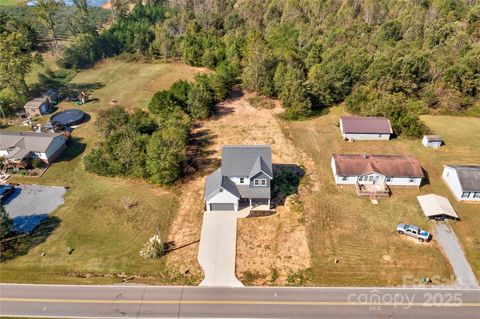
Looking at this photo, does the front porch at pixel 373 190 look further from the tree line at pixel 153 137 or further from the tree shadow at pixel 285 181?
the tree line at pixel 153 137

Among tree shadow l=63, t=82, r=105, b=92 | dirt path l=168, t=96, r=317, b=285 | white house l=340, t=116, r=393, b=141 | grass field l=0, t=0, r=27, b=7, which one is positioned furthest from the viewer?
grass field l=0, t=0, r=27, b=7

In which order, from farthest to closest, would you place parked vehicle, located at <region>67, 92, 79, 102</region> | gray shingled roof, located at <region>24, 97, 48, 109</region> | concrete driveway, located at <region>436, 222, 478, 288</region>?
parked vehicle, located at <region>67, 92, 79, 102</region> → gray shingled roof, located at <region>24, 97, 48, 109</region> → concrete driveway, located at <region>436, 222, 478, 288</region>

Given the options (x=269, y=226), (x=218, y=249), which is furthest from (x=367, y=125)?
(x=218, y=249)

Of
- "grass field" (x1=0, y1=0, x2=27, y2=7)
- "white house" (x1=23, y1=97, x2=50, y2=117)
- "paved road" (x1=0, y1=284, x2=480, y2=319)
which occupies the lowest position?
"paved road" (x1=0, y1=284, x2=480, y2=319)

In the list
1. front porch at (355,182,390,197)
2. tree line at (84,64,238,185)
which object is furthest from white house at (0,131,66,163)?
front porch at (355,182,390,197)

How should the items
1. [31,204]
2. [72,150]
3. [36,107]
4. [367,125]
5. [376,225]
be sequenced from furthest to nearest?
[36,107], [367,125], [72,150], [31,204], [376,225]

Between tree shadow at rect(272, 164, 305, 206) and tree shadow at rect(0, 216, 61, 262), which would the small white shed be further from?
tree shadow at rect(0, 216, 61, 262)

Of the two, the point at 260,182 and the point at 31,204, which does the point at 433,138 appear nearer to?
the point at 260,182

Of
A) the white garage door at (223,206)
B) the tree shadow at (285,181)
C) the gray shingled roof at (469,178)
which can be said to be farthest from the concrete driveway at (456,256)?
the white garage door at (223,206)
